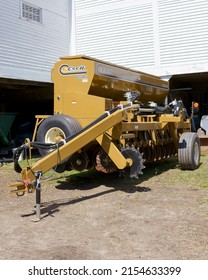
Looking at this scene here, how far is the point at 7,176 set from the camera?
8.77 metres

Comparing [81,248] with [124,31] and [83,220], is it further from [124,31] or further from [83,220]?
[124,31]

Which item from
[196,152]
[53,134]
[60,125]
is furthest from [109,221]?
[196,152]

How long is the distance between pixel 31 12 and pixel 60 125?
885 centimetres

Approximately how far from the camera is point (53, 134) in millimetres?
6629

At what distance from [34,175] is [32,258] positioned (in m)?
1.78

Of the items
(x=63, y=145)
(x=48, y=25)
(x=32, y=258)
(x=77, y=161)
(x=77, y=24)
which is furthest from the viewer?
(x=77, y=24)

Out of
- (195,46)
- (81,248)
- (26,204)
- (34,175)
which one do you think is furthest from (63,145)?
(195,46)

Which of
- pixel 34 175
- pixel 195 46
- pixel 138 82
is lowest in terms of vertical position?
pixel 34 175

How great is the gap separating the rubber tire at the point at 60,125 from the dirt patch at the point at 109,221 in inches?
39.5

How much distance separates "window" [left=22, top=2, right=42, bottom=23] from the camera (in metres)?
13.5

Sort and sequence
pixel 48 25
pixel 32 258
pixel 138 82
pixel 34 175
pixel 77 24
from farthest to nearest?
pixel 77 24
pixel 48 25
pixel 138 82
pixel 34 175
pixel 32 258

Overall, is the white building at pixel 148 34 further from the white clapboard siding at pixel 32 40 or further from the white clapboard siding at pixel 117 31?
the white clapboard siding at pixel 32 40

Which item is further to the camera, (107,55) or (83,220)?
(107,55)

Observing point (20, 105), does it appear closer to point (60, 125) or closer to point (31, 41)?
point (31, 41)
